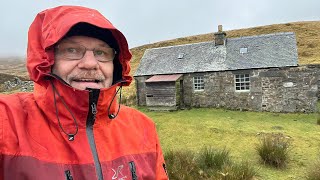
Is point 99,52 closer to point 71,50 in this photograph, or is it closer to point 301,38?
point 71,50

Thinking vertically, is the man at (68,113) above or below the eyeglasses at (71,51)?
below

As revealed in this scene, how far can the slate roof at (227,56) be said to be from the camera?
1947cm

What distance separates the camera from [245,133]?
44.5ft

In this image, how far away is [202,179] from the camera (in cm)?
773

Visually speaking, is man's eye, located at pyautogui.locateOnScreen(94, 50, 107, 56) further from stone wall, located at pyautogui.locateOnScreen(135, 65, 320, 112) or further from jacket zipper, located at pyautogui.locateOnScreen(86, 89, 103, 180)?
stone wall, located at pyautogui.locateOnScreen(135, 65, 320, 112)

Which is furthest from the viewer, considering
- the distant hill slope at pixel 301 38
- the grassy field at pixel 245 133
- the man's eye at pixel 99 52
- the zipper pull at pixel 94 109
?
the distant hill slope at pixel 301 38

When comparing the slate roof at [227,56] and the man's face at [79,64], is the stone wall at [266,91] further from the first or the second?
the man's face at [79,64]

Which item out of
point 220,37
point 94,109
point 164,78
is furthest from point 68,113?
point 220,37

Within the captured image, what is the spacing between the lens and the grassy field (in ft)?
32.2

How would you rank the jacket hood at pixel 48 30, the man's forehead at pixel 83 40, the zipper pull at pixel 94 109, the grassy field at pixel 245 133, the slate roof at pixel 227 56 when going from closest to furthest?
the jacket hood at pixel 48 30, the zipper pull at pixel 94 109, the man's forehead at pixel 83 40, the grassy field at pixel 245 133, the slate roof at pixel 227 56

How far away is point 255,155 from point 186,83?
1209 centimetres

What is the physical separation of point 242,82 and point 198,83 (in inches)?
125

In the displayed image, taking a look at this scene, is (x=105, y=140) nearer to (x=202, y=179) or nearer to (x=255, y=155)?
(x=202, y=179)

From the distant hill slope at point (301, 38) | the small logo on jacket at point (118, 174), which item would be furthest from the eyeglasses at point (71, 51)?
the distant hill slope at point (301, 38)
